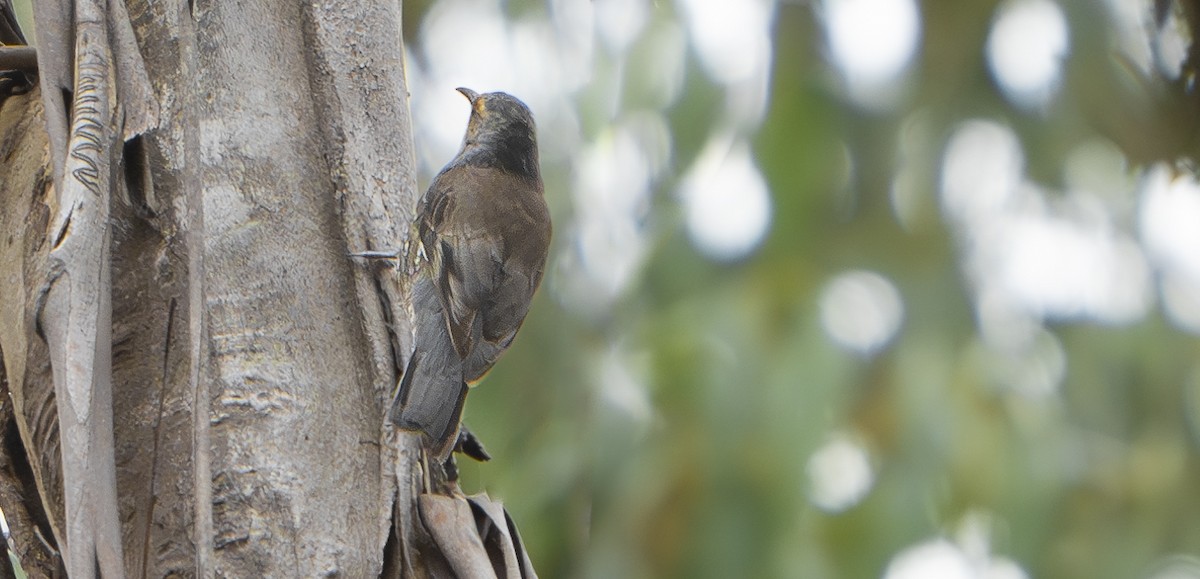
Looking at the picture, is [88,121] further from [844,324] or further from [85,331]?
[844,324]

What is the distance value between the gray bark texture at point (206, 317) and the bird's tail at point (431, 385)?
0.02 meters

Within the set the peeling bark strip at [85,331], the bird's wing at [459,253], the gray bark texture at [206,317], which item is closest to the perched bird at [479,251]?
the bird's wing at [459,253]

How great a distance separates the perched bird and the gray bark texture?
0.15 metres

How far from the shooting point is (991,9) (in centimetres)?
297

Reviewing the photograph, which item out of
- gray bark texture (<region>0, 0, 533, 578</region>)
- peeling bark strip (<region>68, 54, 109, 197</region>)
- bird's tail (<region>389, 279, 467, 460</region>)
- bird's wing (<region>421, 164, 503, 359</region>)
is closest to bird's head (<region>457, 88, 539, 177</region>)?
bird's wing (<region>421, 164, 503, 359</region>)

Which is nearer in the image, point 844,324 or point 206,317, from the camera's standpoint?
Result: point 206,317

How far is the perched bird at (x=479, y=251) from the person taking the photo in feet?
5.37

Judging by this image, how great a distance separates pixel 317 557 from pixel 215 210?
363 mm

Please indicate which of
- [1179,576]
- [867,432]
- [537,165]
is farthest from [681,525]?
[1179,576]

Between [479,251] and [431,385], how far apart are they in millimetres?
465

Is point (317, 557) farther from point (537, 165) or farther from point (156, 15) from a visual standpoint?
point (537, 165)

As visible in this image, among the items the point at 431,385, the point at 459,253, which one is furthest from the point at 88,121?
the point at 459,253

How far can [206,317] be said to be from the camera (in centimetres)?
122

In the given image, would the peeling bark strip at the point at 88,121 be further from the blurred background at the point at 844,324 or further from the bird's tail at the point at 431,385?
the blurred background at the point at 844,324
